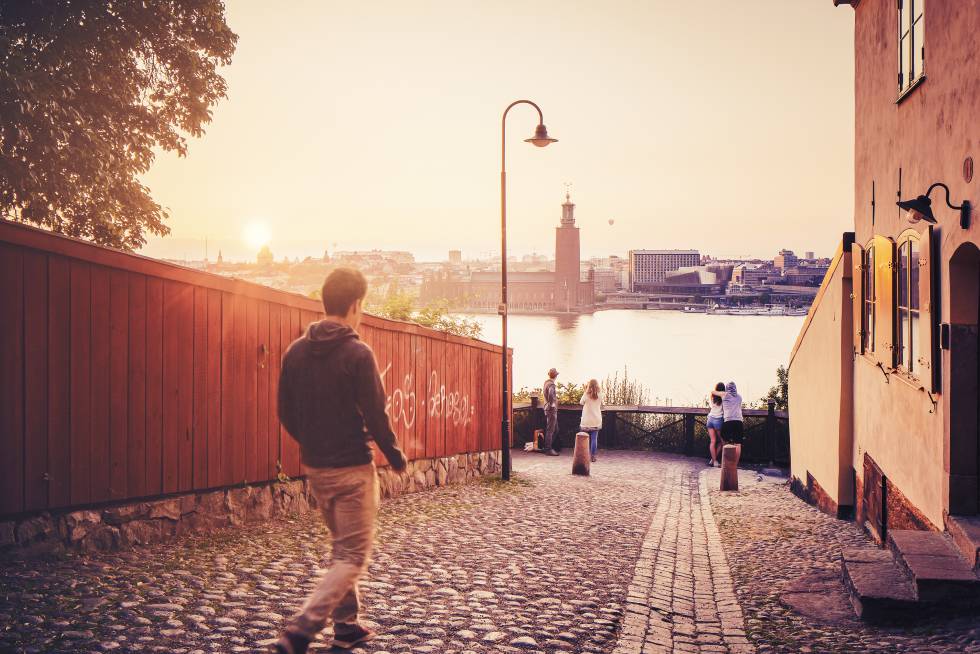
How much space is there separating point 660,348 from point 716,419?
7940 cm

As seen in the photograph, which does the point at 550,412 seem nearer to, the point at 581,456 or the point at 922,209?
the point at 581,456

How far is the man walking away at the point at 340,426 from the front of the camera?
3941mm

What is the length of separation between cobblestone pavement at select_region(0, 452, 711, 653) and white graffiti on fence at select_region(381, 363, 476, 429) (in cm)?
188

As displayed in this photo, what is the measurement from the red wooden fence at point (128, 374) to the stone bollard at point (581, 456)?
749 centimetres

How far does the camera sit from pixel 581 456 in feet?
48.6

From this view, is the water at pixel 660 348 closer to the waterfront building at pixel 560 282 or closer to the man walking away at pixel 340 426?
the waterfront building at pixel 560 282

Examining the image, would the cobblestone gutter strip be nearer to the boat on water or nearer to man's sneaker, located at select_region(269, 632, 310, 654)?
man's sneaker, located at select_region(269, 632, 310, 654)

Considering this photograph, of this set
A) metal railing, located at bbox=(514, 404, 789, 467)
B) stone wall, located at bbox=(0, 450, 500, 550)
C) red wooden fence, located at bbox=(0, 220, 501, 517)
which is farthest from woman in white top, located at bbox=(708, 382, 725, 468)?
stone wall, located at bbox=(0, 450, 500, 550)

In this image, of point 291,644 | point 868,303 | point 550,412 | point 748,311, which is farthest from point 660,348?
point 291,644

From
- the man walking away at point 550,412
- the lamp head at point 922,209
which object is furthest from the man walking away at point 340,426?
the man walking away at point 550,412

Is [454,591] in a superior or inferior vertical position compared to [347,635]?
inferior

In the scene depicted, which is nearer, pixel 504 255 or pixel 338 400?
pixel 338 400

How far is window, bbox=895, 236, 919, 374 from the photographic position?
6.88m

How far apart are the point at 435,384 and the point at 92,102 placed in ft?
22.3
